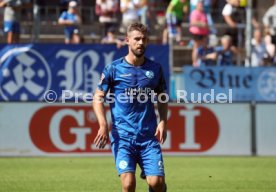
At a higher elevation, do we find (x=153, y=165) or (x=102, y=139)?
(x=102, y=139)

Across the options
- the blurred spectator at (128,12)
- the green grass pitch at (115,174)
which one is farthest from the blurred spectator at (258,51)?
the green grass pitch at (115,174)

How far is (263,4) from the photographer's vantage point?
76.5 ft

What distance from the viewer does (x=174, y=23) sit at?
21.3 m

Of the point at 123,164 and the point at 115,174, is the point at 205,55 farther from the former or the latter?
the point at 123,164

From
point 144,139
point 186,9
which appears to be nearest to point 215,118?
point 186,9

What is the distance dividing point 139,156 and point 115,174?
5412 mm

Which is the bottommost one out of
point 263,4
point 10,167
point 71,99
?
point 10,167

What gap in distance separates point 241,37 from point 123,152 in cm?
1286

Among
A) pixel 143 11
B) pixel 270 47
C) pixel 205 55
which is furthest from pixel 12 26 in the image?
pixel 270 47

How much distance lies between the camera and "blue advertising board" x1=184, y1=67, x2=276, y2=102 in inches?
779

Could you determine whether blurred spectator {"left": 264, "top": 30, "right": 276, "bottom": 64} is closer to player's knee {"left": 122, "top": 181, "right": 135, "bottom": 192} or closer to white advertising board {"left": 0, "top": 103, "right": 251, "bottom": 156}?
white advertising board {"left": 0, "top": 103, "right": 251, "bottom": 156}

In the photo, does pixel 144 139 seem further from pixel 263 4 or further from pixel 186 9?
pixel 263 4

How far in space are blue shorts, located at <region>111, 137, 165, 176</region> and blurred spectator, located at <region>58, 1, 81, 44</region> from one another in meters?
11.6

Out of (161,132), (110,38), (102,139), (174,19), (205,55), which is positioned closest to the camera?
(102,139)
